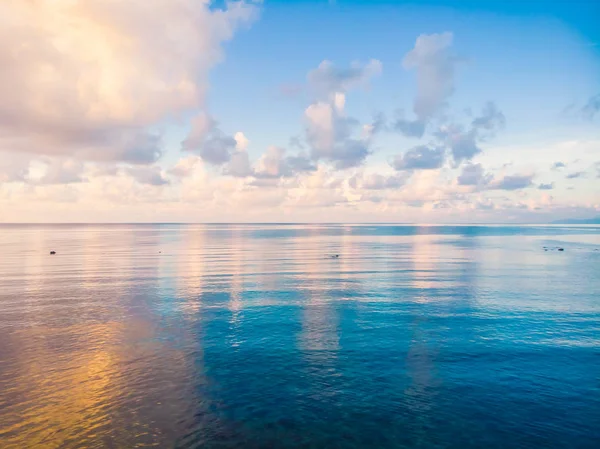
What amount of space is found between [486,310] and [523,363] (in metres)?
23.9

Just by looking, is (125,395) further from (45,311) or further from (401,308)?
(401,308)

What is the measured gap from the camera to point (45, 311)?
61312 millimetres

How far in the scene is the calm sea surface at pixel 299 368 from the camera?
28.7m

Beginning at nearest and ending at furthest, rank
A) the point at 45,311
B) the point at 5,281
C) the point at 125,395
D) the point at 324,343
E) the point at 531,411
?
the point at 531,411
the point at 125,395
the point at 324,343
the point at 45,311
the point at 5,281

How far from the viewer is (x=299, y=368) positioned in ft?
130

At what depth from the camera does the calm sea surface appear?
28.7m

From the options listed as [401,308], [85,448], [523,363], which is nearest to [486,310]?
[401,308]

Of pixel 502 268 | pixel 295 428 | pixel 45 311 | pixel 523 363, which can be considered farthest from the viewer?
pixel 502 268

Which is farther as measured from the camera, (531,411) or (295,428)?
(531,411)

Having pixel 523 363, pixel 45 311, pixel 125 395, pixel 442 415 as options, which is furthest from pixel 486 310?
pixel 45 311

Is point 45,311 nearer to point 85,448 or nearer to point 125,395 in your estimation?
point 125,395

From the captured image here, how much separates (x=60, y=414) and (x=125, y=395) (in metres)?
4.88

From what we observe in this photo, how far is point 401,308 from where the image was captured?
210 feet

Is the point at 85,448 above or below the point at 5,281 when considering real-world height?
below
